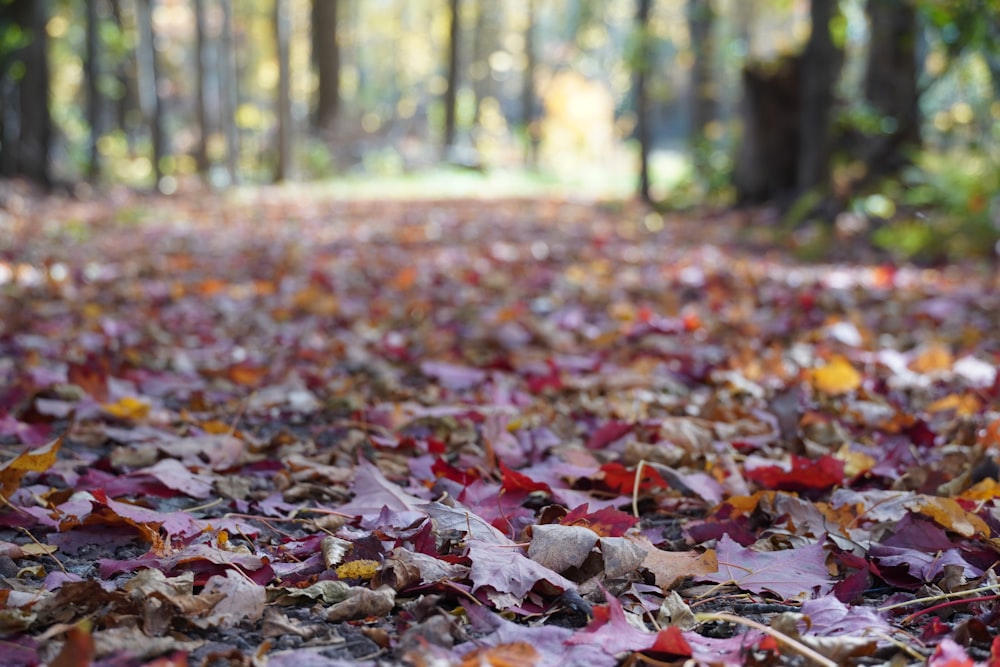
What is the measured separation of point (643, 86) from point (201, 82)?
31.1 ft

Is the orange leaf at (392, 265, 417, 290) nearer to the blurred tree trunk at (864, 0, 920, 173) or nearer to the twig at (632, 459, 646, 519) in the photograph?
the twig at (632, 459, 646, 519)

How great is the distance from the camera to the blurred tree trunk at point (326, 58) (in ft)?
77.3

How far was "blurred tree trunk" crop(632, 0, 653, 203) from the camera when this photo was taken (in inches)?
493

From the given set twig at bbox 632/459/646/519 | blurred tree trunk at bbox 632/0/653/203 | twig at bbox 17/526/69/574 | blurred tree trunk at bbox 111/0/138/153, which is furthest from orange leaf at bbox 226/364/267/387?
blurred tree trunk at bbox 111/0/138/153

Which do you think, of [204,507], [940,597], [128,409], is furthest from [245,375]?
[940,597]

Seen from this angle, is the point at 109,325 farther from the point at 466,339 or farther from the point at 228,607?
the point at 228,607

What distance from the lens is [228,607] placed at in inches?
58.9

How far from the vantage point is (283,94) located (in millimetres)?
17016

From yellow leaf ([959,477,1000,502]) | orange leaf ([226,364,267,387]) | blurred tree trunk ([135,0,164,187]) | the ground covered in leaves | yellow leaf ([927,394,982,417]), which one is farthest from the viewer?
blurred tree trunk ([135,0,164,187])

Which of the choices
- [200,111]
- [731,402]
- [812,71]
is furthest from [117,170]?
[731,402]

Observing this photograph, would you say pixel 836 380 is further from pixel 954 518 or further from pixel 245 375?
pixel 245 375

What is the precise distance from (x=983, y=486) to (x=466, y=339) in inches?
101

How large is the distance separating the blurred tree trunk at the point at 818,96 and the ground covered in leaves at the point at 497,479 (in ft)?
13.2

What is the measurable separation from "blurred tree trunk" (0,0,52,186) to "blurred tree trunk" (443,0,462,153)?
11.5 metres
